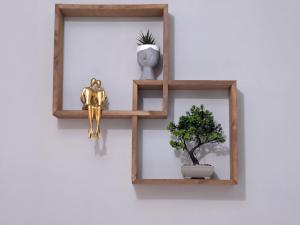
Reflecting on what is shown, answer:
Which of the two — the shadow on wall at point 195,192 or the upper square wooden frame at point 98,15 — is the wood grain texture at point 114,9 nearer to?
the upper square wooden frame at point 98,15

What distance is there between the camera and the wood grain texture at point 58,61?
1.97 m

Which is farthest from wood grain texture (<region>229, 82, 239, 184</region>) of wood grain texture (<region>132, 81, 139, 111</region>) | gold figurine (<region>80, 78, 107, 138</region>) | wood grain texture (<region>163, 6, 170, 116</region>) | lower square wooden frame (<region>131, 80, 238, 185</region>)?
gold figurine (<region>80, 78, 107, 138</region>)

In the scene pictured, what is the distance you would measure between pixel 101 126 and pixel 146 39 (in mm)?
Result: 383

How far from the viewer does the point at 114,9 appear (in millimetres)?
2020

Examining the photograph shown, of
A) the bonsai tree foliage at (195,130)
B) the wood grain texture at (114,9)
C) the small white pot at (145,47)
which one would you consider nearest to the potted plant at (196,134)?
the bonsai tree foliage at (195,130)

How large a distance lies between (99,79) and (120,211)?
→ 0.53 meters

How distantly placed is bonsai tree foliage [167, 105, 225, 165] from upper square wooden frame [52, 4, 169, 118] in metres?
0.08

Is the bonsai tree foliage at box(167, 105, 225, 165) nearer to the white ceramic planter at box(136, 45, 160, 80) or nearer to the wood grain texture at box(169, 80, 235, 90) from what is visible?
the wood grain texture at box(169, 80, 235, 90)

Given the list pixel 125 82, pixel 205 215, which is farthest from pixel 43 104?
pixel 205 215

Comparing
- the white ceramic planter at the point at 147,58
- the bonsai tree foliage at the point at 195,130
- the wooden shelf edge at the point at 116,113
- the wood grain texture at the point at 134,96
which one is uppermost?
the white ceramic planter at the point at 147,58

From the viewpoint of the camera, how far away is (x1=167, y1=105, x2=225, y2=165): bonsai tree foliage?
192 centimetres

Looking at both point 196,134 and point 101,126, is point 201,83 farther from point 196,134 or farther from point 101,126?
point 101,126

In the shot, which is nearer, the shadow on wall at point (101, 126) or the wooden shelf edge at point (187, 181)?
the wooden shelf edge at point (187, 181)

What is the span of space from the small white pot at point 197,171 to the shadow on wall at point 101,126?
294 millimetres
